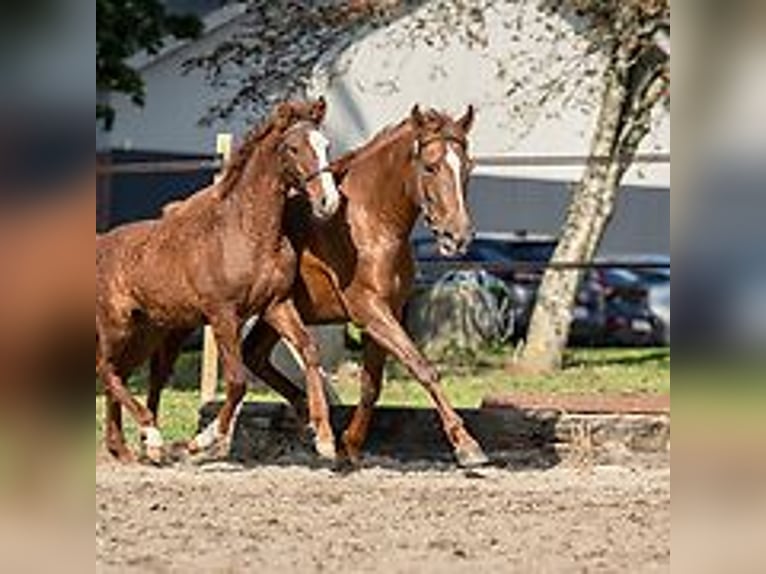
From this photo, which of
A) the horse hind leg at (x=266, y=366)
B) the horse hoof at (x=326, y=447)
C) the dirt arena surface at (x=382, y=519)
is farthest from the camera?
the horse hind leg at (x=266, y=366)

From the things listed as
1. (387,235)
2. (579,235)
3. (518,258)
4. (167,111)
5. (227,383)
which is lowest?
(518,258)

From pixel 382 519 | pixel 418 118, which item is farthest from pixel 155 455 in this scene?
pixel 382 519

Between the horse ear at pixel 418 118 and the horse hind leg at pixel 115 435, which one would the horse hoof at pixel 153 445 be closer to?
the horse hind leg at pixel 115 435

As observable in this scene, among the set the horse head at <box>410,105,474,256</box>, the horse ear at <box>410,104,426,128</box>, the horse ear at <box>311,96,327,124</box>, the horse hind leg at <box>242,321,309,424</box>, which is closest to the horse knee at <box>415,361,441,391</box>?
the horse head at <box>410,105,474,256</box>

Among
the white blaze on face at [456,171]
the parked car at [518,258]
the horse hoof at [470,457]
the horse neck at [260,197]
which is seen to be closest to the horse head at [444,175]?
the white blaze on face at [456,171]

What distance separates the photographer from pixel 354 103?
22.8 meters

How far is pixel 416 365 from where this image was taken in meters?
7.59

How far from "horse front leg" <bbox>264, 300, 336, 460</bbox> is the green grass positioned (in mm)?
1895

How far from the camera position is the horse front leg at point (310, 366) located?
7480 millimetres

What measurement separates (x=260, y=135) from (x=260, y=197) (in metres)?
0.30

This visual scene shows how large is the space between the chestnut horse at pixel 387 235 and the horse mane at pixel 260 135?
278 mm

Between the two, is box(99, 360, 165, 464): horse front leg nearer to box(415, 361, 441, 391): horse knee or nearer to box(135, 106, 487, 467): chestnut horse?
box(135, 106, 487, 467): chestnut horse

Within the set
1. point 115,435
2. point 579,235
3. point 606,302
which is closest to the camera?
point 115,435

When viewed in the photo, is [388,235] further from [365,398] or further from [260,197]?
[365,398]
